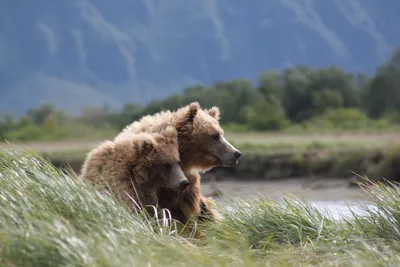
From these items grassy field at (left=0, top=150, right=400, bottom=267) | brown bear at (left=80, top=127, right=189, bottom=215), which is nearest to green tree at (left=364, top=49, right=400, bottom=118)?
brown bear at (left=80, top=127, right=189, bottom=215)

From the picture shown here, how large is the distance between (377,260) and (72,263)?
6.44ft

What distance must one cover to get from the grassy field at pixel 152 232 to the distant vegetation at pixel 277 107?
24.2 metres

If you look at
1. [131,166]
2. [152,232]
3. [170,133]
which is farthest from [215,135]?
[152,232]

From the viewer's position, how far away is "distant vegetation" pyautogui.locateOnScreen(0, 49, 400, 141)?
115ft

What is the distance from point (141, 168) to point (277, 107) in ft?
104

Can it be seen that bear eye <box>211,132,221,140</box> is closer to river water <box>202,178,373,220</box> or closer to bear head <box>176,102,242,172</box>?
bear head <box>176,102,242,172</box>

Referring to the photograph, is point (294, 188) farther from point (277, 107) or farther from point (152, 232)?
point (277, 107)

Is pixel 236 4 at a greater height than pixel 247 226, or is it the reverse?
pixel 236 4

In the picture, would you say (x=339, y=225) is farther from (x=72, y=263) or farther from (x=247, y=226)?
(x=72, y=263)

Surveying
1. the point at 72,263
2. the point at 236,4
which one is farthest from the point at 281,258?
the point at 236,4

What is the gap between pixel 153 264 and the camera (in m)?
4.82

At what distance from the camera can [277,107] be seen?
1529 inches

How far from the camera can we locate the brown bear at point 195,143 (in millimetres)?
7965

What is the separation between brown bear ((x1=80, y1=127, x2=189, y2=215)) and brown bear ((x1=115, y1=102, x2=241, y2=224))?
16.9 inches
